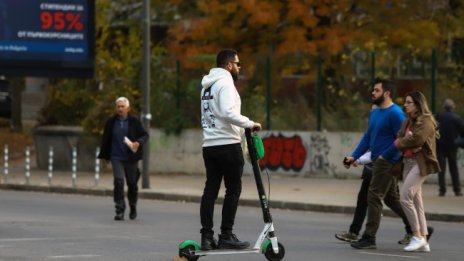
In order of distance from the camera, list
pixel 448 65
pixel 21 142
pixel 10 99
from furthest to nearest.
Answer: pixel 10 99, pixel 21 142, pixel 448 65

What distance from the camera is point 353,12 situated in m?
33.5

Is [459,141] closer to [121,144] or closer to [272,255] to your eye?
[121,144]

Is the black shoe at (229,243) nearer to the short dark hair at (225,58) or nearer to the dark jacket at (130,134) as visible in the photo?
the short dark hair at (225,58)

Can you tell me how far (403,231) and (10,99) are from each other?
27.8 m

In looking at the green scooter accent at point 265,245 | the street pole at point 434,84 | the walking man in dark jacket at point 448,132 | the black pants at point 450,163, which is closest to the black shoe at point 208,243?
the green scooter accent at point 265,245

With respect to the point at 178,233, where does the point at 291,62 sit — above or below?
above

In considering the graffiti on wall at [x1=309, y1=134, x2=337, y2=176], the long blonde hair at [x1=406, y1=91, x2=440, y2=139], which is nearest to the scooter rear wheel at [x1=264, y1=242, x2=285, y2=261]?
the long blonde hair at [x1=406, y1=91, x2=440, y2=139]

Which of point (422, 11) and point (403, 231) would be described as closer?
point (403, 231)

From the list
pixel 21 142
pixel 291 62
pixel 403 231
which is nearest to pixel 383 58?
pixel 291 62

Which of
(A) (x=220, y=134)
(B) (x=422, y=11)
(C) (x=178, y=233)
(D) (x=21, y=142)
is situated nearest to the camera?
(A) (x=220, y=134)

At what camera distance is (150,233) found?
52.5ft

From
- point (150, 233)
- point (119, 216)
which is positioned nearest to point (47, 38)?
point (119, 216)

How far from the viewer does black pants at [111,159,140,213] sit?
719 inches

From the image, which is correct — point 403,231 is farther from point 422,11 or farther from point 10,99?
point 10,99
